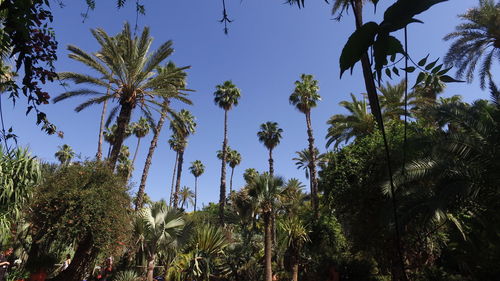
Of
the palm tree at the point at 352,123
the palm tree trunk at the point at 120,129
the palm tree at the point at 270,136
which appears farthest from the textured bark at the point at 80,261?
the palm tree at the point at 270,136

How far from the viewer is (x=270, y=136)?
1578 inches

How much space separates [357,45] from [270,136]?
39.5m

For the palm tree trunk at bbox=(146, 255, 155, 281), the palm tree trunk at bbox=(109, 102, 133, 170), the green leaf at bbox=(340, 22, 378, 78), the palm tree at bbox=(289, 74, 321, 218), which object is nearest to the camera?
the green leaf at bbox=(340, 22, 378, 78)

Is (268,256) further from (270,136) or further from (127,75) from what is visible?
(270,136)

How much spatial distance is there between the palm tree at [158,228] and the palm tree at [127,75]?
10.0 ft

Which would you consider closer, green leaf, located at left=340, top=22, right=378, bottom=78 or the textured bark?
green leaf, located at left=340, top=22, right=378, bottom=78

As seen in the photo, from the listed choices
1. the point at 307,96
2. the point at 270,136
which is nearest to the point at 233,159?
the point at 270,136

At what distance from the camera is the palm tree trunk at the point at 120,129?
11844 mm

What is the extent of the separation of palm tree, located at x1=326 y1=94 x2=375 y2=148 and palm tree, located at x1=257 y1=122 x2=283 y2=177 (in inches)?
791

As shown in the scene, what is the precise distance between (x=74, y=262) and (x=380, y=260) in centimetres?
1156

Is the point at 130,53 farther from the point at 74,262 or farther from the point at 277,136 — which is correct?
the point at 277,136

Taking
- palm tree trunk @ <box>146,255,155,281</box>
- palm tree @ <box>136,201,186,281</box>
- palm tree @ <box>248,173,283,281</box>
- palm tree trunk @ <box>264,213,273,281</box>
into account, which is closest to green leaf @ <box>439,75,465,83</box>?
palm tree @ <box>136,201,186,281</box>

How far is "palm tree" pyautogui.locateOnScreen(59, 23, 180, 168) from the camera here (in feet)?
39.8

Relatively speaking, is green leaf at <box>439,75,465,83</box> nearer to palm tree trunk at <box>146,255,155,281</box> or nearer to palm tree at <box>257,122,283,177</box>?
palm tree trunk at <box>146,255,155,281</box>
